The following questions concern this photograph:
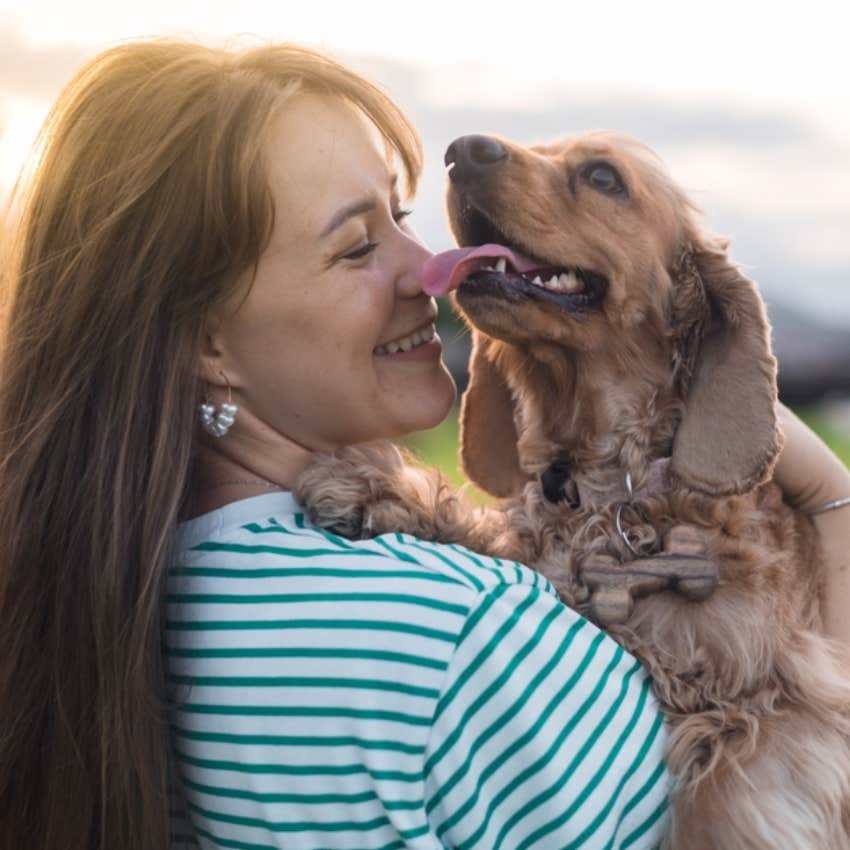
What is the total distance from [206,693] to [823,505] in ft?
4.62

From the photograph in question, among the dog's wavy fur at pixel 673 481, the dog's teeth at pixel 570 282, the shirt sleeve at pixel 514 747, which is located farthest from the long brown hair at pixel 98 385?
the dog's teeth at pixel 570 282

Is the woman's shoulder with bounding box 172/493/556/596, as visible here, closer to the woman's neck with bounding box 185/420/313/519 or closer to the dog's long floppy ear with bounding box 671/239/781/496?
the woman's neck with bounding box 185/420/313/519

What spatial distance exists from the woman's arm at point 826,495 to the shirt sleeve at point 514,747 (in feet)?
3.13

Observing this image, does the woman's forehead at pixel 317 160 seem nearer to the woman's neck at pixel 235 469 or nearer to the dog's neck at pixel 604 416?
the woman's neck at pixel 235 469

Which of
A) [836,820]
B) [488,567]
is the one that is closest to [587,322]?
[488,567]

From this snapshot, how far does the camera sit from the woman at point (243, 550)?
1.67 m

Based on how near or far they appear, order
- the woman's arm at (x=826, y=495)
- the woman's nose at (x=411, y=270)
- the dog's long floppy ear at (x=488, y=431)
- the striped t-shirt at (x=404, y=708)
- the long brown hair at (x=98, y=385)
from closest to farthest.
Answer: the striped t-shirt at (x=404, y=708)
the long brown hair at (x=98, y=385)
the woman's nose at (x=411, y=270)
the woman's arm at (x=826, y=495)
the dog's long floppy ear at (x=488, y=431)

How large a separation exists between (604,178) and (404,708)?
1368 millimetres

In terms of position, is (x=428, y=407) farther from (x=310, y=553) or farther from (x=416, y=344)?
(x=310, y=553)

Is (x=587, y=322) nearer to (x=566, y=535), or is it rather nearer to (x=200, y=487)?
(x=566, y=535)

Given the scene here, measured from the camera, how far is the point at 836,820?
211 centimetres

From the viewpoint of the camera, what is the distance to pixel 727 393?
240cm

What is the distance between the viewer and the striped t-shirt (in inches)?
65.1

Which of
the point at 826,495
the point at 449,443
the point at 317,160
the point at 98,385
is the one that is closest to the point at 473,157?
the point at 317,160
